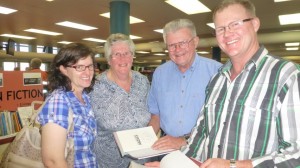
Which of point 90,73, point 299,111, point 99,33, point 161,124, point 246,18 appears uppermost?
point 99,33

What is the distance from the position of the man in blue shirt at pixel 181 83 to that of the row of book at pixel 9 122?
7.64 ft

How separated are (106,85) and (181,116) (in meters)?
0.71

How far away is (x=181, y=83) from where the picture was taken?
218 cm

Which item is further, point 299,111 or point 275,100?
point 275,100

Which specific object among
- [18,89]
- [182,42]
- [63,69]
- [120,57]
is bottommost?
[18,89]

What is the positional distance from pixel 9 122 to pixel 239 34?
3.40 meters

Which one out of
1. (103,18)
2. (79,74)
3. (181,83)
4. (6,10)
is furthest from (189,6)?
(79,74)

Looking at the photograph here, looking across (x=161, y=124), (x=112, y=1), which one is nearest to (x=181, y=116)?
(x=161, y=124)

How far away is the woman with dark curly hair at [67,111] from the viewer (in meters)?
1.49

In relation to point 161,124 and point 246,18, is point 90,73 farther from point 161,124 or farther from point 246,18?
point 246,18

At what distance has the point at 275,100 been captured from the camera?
1.18 m

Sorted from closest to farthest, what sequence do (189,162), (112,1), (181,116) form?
(189,162)
(181,116)
(112,1)

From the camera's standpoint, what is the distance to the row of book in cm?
347

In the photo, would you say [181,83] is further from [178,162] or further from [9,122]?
[9,122]
